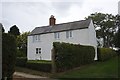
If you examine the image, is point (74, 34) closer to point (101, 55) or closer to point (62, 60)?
point (101, 55)

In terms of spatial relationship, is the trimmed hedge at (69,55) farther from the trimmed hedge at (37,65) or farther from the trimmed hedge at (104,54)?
the trimmed hedge at (104,54)

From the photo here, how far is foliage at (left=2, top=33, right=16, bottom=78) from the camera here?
51.4 feet

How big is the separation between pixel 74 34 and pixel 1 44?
31.3 meters

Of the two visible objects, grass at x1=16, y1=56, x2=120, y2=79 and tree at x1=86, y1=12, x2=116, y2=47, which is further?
tree at x1=86, y1=12, x2=116, y2=47

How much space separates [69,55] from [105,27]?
38.8m

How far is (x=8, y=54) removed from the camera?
16062mm

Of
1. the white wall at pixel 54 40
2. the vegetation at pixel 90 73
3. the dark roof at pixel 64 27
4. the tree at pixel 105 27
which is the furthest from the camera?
the tree at pixel 105 27

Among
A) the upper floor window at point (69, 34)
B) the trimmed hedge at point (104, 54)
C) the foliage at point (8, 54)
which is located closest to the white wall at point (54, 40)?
the upper floor window at point (69, 34)

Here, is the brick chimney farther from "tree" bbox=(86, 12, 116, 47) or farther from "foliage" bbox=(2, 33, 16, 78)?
"foliage" bbox=(2, 33, 16, 78)

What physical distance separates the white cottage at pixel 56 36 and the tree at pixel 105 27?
20.5 meters

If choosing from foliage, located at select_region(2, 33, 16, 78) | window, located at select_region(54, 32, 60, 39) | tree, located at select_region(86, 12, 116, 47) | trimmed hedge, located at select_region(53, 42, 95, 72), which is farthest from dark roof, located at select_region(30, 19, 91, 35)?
foliage, located at select_region(2, 33, 16, 78)

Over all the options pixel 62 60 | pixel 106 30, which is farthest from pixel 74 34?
pixel 106 30

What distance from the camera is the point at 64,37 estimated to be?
47.1 m

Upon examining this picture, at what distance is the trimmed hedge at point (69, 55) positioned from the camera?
96.6ft
